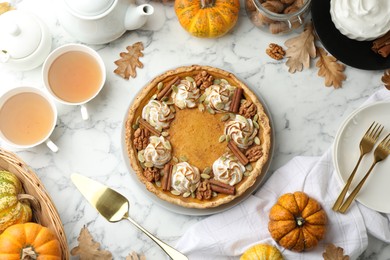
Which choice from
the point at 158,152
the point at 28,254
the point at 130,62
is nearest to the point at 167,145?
the point at 158,152

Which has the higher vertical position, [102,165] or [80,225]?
[102,165]

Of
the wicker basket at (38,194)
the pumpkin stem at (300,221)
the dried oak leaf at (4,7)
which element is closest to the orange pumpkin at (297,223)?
the pumpkin stem at (300,221)

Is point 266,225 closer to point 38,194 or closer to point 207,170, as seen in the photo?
point 207,170

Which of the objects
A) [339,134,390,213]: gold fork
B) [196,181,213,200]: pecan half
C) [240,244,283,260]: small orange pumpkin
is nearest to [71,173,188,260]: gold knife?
Answer: [196,181,213,200]: pecan half

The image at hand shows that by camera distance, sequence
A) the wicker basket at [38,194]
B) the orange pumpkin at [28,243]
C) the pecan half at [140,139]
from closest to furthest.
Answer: the orange pumpkin at [28,243] < the wicker basket at [38,194] < the pecan half at [140,139]

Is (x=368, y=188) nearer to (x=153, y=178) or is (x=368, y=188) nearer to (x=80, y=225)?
(x=153, y=178)

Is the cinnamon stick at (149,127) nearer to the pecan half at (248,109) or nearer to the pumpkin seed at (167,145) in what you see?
the pumpkin seed at (167,145)

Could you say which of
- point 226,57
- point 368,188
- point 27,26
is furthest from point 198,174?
point 27,26
